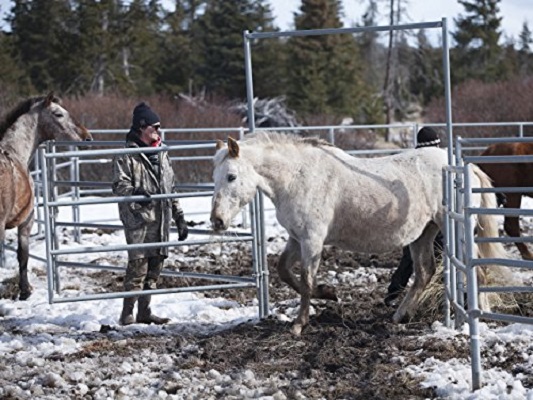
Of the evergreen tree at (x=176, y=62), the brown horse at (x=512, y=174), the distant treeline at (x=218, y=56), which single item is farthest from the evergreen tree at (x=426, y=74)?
the brown horse at (x=512, y=174)

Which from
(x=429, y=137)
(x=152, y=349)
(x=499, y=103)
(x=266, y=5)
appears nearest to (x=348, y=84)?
(x=266, y=5)

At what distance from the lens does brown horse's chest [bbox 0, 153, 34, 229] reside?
7.86 m

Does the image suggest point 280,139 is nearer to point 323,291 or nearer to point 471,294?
point 323,291

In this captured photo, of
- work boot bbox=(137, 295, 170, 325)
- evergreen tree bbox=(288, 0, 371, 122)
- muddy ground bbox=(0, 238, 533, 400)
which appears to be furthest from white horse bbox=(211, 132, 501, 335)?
evergreen tree bbox=(288, 0, 371, 122)

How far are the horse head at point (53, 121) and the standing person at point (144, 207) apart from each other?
2087mm

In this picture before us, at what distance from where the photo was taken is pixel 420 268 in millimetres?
7234

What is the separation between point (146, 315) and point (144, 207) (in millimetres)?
910

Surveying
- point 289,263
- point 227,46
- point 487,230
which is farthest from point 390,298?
point 227,46

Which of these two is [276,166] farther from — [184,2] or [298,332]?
[184,2]

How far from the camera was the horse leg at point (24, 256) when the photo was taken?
343 inches

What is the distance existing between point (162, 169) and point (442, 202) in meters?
2.23

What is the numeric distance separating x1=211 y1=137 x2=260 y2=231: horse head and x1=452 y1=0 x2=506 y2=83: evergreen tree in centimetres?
3788

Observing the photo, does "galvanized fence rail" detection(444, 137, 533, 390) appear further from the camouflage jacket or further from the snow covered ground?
the camouflage jacket

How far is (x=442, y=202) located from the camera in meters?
6.98
